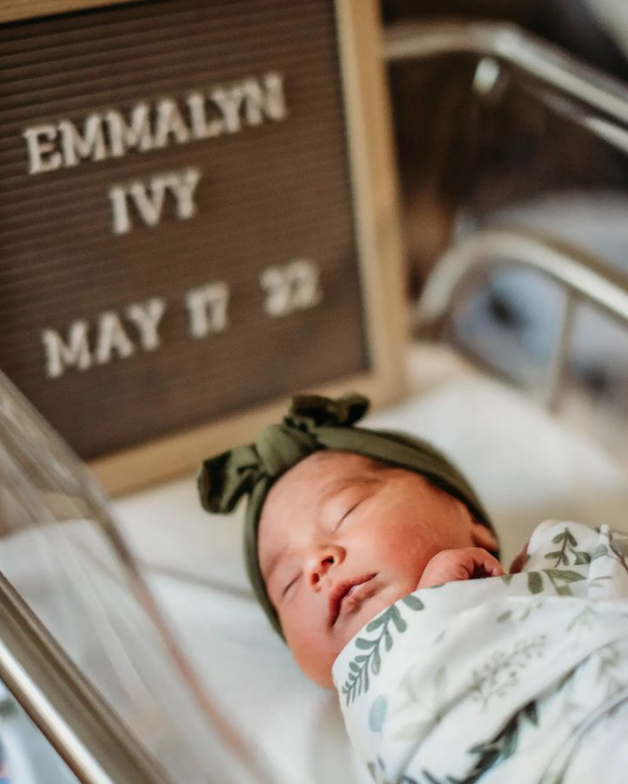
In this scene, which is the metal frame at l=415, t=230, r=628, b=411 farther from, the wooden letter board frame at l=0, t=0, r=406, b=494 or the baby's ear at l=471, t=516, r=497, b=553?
the baby's ear at l=471, t=516, r=497, b=553

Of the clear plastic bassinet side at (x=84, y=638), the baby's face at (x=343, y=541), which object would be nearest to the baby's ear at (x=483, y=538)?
the baby's face at (x=343, y=541)

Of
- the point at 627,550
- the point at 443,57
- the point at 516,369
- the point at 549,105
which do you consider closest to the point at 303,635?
the point at 627,550

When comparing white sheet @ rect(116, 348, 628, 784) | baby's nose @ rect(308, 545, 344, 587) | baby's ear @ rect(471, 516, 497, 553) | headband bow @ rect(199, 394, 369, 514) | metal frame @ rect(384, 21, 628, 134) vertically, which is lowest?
white sheet @ rect(116, 348, 628, 784)

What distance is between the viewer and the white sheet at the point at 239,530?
0.82m

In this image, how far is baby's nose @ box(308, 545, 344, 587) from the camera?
30.3 inches

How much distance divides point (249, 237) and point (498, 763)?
637 millimetres

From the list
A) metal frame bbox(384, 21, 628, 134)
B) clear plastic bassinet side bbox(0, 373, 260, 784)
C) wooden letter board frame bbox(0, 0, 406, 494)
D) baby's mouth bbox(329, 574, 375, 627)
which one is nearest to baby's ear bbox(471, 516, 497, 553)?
baby's mouth bbox(329, 574, 375, 627)

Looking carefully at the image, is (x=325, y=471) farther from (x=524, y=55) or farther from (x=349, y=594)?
(x=524, y=55)

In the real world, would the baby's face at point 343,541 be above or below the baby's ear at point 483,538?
above

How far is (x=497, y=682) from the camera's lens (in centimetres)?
67

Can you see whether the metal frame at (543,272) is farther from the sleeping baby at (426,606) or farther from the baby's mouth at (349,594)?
the baby's mouth at (349,594)

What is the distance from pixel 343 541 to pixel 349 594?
4cm

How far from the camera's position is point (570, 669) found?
66 cm

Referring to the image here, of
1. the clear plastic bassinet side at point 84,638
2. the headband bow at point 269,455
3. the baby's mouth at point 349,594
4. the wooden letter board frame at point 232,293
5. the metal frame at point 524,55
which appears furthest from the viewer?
the metal frame at point 524,55
